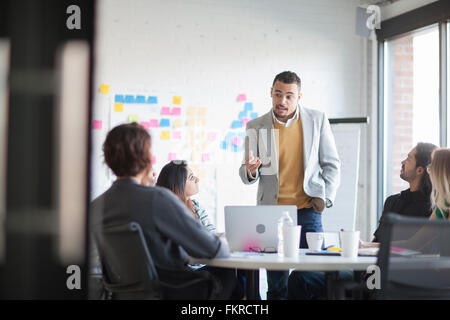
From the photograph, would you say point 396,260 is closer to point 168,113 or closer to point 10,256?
point 10,256

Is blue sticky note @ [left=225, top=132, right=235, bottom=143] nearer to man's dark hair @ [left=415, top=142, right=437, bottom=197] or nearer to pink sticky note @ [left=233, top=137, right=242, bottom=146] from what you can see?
pink sticky note @ [left=233, top=137, right=242, bottom=146]

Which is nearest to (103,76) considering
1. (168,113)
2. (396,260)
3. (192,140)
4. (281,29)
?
(168,113)

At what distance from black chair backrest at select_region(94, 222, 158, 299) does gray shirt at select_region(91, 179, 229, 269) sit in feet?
0.16

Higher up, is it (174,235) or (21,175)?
(21,175)

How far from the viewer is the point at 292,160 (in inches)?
125

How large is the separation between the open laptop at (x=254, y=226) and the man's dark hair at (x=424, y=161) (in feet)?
3.57

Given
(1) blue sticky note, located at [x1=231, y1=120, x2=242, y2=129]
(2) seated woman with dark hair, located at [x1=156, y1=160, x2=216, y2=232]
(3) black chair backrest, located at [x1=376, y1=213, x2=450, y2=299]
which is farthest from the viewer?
(1) blue sticky note, located at [x1=231, y1=120, x2=242, y2=129]

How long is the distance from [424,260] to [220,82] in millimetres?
3455

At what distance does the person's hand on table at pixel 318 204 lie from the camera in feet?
9.83

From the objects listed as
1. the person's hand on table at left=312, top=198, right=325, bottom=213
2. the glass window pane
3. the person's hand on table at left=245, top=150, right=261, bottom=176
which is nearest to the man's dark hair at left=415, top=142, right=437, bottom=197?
the person's hand on table at left=312, top=198, right=325, bottom=213

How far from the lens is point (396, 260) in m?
1.74

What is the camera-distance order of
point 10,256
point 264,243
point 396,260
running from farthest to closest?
1. point 264,243
2. point 396,260
3. point 10,256

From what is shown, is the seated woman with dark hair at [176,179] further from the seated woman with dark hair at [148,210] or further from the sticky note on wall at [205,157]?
the sticky note on wall at [205,157]

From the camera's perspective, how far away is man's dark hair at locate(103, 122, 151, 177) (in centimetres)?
206
